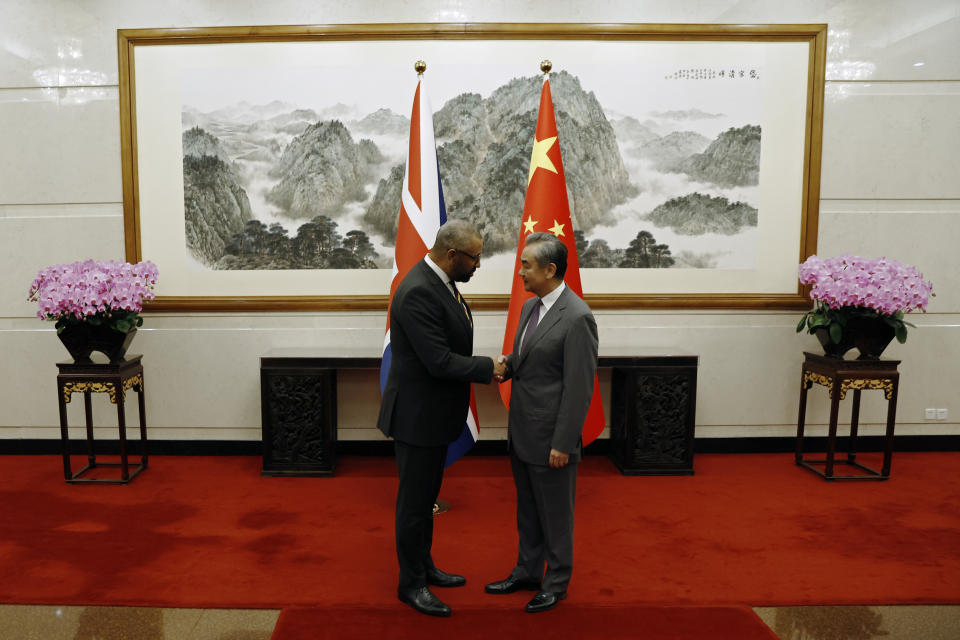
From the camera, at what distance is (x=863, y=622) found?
8.92 feet

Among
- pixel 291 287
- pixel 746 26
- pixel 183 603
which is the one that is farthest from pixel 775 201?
pixel 183 603

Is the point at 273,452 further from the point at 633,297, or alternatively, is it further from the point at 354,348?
the point at 633,297

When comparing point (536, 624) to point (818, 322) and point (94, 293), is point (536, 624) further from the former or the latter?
point (94, 293)

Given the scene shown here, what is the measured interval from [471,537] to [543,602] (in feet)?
2.77

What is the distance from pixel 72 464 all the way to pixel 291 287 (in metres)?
2.08

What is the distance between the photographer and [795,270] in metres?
4.88

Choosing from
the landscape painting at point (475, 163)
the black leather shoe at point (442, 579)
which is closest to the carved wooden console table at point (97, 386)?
the landscape painting at point (475, 163)

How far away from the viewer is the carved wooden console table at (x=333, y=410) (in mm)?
4406

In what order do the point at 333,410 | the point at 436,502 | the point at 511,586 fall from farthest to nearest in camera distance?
the point at 333,410 < the point at 436,502 < the point at 511,586

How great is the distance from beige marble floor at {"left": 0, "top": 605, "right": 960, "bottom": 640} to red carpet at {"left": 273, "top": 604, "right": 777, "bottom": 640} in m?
0.12

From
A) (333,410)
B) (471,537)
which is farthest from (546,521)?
(333,410)

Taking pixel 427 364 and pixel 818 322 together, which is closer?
pixel 427 364

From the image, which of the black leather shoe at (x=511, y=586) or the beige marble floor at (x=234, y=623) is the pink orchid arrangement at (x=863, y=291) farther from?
the black leather shoe at (x=511, y=586)

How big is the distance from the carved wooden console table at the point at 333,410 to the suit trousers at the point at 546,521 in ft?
5.71
